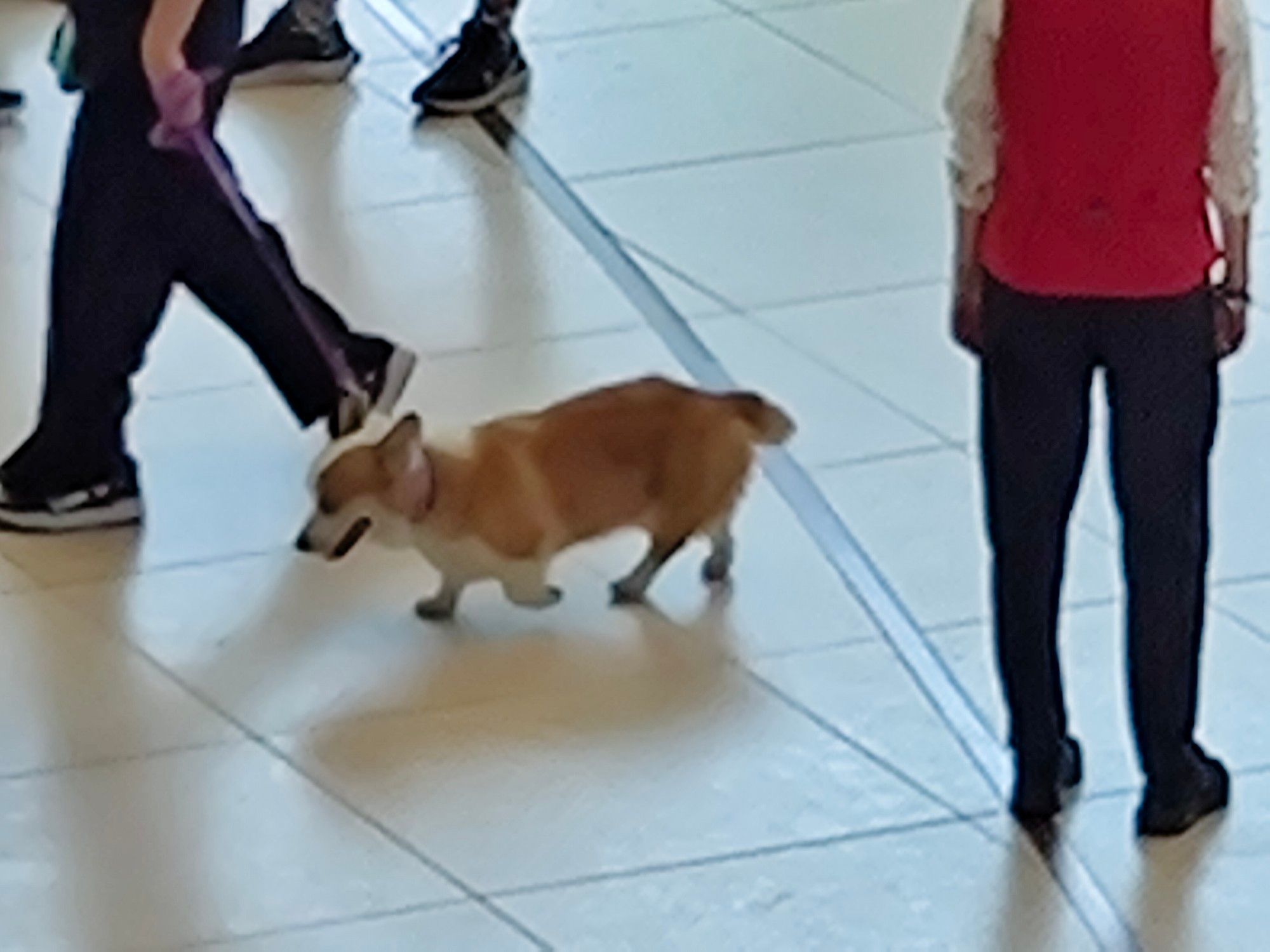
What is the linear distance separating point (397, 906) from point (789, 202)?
2.17 m

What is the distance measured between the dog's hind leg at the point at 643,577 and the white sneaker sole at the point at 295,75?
214cm

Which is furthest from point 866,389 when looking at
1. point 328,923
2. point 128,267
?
point 328,923

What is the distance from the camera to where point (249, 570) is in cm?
385

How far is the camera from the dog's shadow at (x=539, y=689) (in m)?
3.41

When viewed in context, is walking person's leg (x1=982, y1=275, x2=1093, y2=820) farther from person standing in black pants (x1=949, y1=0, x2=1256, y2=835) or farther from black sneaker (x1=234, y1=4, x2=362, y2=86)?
black sneaker (x1=234, y1=4, x2=362, y2=86)

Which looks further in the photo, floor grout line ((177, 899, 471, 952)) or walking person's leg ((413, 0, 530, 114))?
walking person's leg ((413, 0, 530, 114))

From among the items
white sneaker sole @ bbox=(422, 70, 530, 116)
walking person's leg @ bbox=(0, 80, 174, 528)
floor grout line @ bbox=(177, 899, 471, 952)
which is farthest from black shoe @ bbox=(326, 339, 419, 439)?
white sneaker sole @ bbox=(422, 70, 530, 116)

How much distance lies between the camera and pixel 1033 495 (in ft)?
10.0

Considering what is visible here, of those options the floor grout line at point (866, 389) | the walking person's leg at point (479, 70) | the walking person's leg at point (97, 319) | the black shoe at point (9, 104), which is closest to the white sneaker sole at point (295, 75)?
the walking person's leg at point (479, 70)

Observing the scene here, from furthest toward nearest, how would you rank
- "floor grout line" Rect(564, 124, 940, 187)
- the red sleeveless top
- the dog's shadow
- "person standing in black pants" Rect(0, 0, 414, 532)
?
"floor grout line" Rect(564, 124, 940, 187), "person standing in black pants" Rect(0, 0, 414, 532), the dog's shadow, the red sleeveless top

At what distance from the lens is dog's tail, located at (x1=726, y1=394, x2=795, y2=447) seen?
368 cm

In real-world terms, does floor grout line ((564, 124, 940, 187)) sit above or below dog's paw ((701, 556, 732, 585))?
below

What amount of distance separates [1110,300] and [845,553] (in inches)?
36.9

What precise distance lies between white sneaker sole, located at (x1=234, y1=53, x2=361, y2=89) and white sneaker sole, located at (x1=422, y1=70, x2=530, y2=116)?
0.25m
